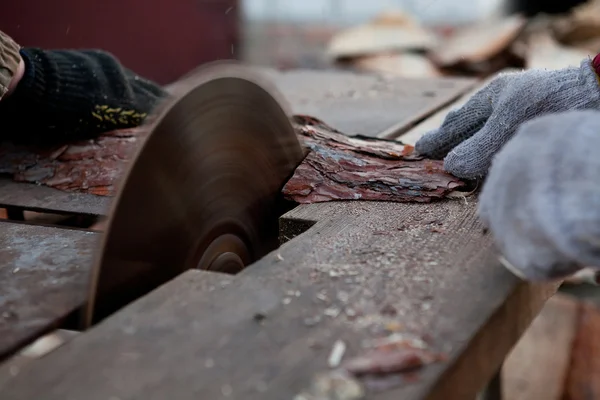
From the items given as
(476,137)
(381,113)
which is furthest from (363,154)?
(381,113)

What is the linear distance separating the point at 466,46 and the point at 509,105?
4201 millimetres

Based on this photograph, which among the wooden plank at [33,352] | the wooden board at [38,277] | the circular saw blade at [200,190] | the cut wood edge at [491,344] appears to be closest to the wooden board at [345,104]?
the wooden board at [38,277]

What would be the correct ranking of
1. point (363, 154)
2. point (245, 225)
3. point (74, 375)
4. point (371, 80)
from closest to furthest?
point (74, 375) < point (245, 225) < point (363, 154) < point (371, 80)

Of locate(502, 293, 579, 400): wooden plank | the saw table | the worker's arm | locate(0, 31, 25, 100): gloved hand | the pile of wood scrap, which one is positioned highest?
locate(0, 31, 25, 100): gloved hand

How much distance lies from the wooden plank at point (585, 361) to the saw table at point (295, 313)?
2.02 m

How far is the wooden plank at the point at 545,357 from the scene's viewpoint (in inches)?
142

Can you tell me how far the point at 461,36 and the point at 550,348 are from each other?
3353 millimetres

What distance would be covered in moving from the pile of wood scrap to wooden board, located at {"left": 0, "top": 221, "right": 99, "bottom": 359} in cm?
404

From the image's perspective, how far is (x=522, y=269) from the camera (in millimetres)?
1333

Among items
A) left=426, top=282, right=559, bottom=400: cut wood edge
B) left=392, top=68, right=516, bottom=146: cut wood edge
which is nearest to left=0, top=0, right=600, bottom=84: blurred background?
left=392, top=68, right=516, bottom=146: cut wood edge

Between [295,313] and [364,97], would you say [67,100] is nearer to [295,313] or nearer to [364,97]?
[295,313]

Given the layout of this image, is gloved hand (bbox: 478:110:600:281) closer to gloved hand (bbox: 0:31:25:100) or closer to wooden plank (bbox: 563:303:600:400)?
gloved hand (bbox: 0:31:25:100)

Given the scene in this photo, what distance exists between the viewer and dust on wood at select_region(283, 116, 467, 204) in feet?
6.48

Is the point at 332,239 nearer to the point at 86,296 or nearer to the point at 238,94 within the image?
the point at 238,94
